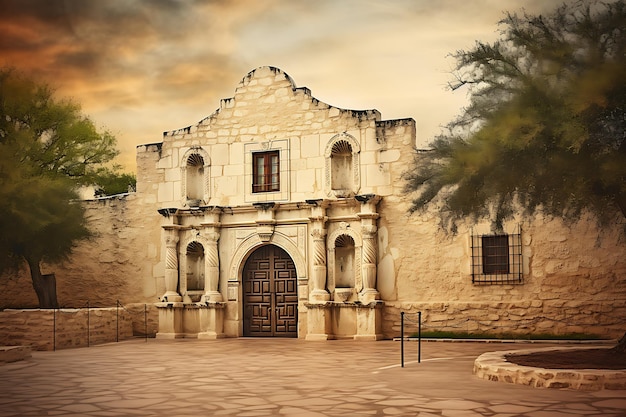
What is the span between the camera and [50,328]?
1570 cm

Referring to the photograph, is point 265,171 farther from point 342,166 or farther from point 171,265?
point 171,265

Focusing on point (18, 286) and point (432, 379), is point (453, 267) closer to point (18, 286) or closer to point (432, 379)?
point (432, 379)

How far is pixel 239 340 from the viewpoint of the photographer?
18.0m

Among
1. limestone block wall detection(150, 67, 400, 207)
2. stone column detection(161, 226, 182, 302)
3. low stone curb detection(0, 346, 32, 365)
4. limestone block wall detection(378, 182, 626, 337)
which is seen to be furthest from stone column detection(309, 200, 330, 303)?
low stone curb detection(0, 346, 32, 365)

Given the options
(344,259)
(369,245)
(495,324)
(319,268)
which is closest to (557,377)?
(495,324)

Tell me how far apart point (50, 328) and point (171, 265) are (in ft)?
14.1

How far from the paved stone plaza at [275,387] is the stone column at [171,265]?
4.70 metres

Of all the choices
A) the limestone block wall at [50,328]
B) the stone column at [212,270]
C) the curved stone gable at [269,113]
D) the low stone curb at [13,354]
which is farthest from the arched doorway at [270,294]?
the low stone curb at [13,354]

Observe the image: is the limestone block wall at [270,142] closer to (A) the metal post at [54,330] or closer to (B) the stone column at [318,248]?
(B) the stone column at [318,248]

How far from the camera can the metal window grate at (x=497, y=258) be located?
1670 centimetres

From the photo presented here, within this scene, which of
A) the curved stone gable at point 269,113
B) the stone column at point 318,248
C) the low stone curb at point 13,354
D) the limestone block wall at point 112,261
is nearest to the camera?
the low stone curb at point 13,354

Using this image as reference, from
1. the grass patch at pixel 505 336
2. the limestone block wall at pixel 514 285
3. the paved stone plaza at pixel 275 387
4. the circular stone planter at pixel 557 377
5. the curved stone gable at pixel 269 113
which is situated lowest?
the grass patch at pixel 505 336

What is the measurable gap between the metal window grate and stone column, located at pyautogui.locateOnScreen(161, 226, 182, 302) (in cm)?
768

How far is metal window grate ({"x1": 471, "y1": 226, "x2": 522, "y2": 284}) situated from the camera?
16703mm
